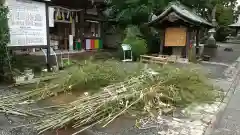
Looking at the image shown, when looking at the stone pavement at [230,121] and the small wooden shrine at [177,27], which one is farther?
the small wooden shrine at [177,27]

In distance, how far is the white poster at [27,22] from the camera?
6297mm

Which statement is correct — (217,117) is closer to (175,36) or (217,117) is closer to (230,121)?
(230,121)

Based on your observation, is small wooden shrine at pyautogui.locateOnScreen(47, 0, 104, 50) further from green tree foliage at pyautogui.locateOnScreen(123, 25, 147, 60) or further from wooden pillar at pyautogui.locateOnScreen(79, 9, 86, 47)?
green tree foliage at pyautogui.locateOnScreen(123, 25, 147, 60)

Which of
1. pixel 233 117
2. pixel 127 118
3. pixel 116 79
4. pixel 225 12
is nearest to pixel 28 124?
pixel 127 118

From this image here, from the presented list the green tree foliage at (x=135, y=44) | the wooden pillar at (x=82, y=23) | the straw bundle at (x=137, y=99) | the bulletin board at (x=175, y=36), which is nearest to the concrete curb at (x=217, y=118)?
the straw bundle at (x=137, y=99)

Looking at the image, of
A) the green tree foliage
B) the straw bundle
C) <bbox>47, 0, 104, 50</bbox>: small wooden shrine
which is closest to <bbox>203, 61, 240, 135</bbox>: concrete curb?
the straw bundle

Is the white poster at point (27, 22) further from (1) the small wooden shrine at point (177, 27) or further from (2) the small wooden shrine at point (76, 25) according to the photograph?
(1) the small wooden shrine at point (177, 27)

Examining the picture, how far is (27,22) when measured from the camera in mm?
6668

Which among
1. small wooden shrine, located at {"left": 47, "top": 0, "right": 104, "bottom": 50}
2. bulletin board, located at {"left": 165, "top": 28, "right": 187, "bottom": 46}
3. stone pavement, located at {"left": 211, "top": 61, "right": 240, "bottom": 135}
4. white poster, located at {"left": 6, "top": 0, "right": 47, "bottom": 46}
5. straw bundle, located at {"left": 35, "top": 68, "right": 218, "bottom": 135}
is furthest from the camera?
small wooden shrine, located at {"left": 47, "top": 0, "right": 104, "bottom": 50}

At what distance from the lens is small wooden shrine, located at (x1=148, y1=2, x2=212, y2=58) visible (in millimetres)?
11969

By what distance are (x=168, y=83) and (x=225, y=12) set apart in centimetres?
3483

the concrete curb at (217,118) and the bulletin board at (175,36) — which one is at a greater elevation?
the bulletin board at (175,36)

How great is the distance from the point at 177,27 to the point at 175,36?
1.70ft

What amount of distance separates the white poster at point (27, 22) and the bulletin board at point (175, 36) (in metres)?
7.87
